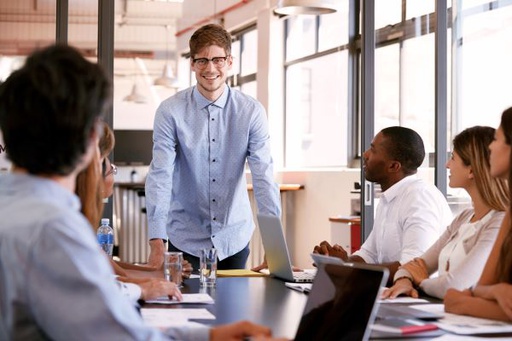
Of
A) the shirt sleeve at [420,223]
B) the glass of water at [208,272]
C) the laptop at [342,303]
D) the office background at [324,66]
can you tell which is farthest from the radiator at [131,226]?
the laptop at [342,303]

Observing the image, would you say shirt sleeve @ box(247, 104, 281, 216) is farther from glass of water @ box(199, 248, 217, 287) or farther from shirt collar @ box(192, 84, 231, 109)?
glass of water @ box(199, 248, 217, 287)

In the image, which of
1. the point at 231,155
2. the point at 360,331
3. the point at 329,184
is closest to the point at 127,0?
the point at 329,184

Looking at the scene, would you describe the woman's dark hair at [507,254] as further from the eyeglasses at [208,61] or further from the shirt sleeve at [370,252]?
the eyeglasses at [208,61]

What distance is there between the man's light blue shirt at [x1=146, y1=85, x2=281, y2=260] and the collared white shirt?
19.8 inches

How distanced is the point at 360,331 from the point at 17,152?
782mm

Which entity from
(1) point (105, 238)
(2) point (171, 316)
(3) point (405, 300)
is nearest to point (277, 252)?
(3) point (405, 300)

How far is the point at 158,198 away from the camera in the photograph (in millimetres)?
3766

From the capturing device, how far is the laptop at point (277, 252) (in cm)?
329

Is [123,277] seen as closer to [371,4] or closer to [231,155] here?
[231,155]

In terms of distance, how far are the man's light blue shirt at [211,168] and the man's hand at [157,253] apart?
0.19m

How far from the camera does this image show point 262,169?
3924 millimetres

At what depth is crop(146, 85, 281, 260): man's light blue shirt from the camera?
3.87m

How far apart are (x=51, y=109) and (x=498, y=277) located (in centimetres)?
161

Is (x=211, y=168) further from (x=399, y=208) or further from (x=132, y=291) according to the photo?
(x=132, y=291)
